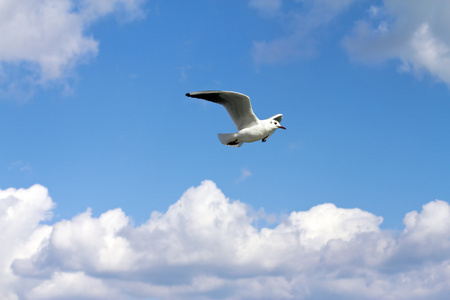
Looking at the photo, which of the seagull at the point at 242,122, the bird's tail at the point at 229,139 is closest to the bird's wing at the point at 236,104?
the seagull at the point at 242,122

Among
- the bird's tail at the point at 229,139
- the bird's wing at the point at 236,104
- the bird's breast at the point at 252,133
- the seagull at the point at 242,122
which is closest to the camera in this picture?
the bird's wing at the point at 236,104

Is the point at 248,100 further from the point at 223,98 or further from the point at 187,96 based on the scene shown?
the point at 187,96

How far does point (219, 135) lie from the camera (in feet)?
158

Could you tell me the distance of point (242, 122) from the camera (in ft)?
155

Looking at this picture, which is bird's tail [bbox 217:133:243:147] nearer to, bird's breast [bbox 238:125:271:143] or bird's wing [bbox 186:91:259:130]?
bird's breast [bbox 238:125:271:143]

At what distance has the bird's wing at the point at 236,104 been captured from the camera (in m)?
44.3

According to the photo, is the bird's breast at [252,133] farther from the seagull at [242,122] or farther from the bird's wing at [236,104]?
the bird's wing at [236,104]

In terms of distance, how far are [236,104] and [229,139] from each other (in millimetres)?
3448

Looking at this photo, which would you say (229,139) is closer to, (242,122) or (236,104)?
(242,122)

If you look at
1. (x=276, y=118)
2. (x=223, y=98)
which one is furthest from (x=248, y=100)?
(x=276, y=118)

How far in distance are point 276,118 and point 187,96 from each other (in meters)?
14.4

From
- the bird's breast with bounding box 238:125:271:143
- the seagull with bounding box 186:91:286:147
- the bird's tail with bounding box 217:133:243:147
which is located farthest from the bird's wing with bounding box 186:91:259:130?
the bird's tail with bounding box 217:133:243:147

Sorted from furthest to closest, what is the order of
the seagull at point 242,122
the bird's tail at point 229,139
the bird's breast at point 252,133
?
1. the bird's tail at point 229,139
2. the bird's breast at point 252,133
3. the seagull at point 242,122

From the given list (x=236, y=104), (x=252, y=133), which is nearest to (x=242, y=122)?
(x=252, y=133)
